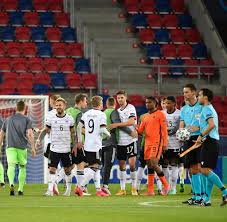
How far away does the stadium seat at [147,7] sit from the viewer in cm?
3350

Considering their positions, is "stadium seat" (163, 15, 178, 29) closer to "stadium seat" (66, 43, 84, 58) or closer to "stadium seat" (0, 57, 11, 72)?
"stadium seat" (66, 43, 84, 58)

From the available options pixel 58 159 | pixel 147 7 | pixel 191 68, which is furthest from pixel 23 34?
pixel 58 159

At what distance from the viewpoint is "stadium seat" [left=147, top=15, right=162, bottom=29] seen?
1293 inches

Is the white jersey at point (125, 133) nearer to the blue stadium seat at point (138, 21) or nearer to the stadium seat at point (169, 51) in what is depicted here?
the stadium seat at point (169, 51)

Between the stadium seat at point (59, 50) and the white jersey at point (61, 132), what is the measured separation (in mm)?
11645

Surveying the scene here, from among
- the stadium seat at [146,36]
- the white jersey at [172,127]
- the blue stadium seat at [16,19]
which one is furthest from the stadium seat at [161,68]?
the white jersey at [172,127]

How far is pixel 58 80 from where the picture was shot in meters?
28.9

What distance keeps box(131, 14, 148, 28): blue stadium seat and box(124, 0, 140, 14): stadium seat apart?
32 cm

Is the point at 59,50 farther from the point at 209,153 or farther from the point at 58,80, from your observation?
the point at 209,153

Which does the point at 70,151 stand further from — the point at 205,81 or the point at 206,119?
the point at 205,81

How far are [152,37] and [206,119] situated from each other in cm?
1698

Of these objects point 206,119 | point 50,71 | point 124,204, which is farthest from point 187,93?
point 50,71

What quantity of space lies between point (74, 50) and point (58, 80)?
6.54ft

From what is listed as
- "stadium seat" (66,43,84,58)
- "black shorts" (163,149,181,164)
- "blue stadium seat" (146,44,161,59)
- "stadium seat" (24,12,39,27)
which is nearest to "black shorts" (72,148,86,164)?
"black shorts" (163,149,181,164)
